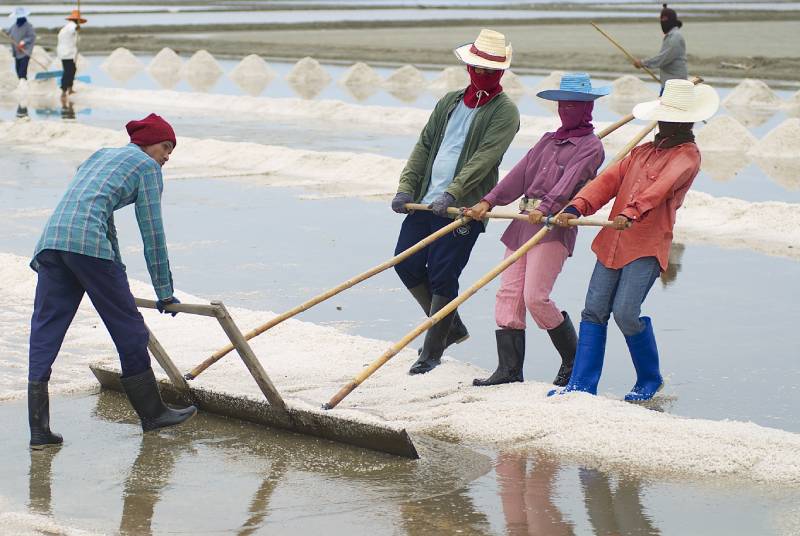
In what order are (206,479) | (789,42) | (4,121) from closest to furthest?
(206,479) → (4,121) → (789,42)

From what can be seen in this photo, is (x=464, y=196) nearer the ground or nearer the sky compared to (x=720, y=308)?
nearer the sky

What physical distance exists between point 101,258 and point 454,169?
2.11 m

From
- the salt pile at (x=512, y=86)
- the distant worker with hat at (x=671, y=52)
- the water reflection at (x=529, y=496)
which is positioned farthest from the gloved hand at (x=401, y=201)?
the salt pile at (x=512, y=86)

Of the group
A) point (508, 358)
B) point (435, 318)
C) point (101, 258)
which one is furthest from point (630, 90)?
point (101, 258)

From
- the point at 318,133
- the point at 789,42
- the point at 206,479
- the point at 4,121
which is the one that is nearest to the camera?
the point at 206,479

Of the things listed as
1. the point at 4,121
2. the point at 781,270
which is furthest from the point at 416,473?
the point at 4,121

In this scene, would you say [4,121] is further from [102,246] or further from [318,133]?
[102,246]

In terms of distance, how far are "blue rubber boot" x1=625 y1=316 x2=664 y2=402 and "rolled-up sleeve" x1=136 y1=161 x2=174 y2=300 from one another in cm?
223

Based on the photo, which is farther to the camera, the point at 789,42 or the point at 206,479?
the point at 789,42

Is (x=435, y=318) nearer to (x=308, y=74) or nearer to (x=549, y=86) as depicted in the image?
(x=549, y=86)

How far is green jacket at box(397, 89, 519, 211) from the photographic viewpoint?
657cm

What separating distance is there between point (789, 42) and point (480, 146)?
3547cm

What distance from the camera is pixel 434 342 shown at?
264 inches

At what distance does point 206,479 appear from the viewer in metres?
5.14
